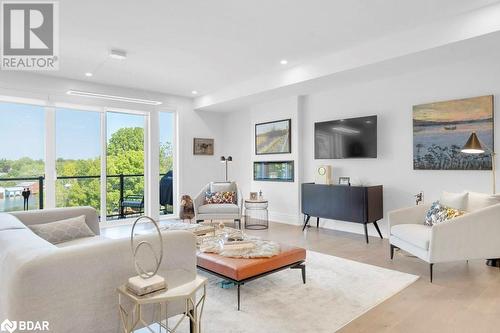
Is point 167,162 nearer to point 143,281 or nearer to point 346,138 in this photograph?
point 346,138

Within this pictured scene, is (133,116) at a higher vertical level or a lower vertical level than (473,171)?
higher

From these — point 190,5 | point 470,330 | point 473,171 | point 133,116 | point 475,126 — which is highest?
point 190,5

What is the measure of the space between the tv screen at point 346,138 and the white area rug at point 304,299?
215 centimetres

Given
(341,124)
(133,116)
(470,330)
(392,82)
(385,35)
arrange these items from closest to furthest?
(470,330) < (385,35) < (392,82) < (341,124) < (133,116)

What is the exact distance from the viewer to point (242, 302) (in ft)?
8.46

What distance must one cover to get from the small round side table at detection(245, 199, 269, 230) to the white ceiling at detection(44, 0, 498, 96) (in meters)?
2.53

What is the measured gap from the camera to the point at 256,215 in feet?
22.6

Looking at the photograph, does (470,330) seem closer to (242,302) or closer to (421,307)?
(421,307)

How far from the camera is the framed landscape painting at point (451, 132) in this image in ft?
12.8

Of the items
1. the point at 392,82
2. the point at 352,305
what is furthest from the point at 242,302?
the point at 392,82

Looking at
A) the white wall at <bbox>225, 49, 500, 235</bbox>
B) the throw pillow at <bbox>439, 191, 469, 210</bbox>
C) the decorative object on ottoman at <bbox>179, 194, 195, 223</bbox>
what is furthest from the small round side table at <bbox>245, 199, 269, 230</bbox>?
the throw pillow at <bbox>439, 191, 469, 210</bbox>

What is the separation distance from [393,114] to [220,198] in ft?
10.6

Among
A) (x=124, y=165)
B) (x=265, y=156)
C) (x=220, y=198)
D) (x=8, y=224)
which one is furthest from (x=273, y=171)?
(x=8, y=224)

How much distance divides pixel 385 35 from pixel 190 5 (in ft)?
7.82
